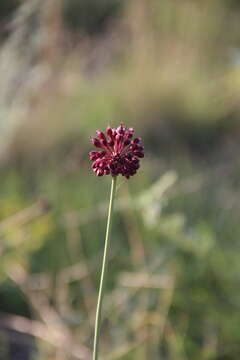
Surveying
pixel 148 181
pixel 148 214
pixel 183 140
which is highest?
pixel 183 140

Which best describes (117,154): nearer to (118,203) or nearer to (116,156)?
(116,156)

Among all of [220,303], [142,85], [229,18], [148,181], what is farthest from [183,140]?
[220,303]

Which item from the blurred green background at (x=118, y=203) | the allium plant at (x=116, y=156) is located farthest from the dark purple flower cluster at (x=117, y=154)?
the blurred green background at (x=118, y=203)

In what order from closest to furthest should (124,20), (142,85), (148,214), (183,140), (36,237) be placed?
(148,214), (36,237), (183,140), (142,85), (124,20)

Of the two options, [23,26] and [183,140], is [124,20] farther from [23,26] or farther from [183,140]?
[23,26]

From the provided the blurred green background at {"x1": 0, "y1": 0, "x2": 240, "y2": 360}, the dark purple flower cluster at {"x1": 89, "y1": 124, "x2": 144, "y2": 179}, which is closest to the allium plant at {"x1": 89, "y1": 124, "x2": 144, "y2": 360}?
the dark purple flower cluster at {"x1": 89, "y1": 124, "x2": 144, "y2": 179}

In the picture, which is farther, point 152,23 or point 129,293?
point 152,23

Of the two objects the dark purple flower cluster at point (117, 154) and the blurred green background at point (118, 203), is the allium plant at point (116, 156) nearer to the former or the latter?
the dark purple flower cluster at point (117, 154)
